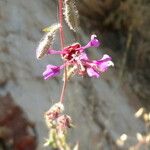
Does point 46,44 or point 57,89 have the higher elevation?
point 46,44

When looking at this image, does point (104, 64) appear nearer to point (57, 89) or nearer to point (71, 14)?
point (71, 14)

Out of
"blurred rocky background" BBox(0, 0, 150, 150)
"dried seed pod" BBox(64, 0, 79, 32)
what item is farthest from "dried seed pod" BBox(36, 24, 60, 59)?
"blurred rocky background" BBox(0, 0, 150, 150)

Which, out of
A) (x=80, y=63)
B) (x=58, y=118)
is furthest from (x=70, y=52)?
(x=58, y=118)

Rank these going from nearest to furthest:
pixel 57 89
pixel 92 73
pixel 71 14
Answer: pixel 92 73 → pixel 71 14 → pixel 57 89

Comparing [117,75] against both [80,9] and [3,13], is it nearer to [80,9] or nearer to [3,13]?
[80,9]

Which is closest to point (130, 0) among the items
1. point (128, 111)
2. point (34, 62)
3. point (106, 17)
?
point (106, 17)

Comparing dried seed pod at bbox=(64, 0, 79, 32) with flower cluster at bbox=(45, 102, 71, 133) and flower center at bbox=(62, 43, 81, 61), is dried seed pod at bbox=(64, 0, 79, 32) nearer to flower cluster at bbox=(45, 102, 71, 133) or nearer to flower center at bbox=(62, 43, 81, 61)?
flower center at bbox=(62, 43, 81, 61)

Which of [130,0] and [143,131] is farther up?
[130,0]

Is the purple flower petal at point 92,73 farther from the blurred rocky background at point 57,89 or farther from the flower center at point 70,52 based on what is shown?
the blurred rocky background at point 57,89
